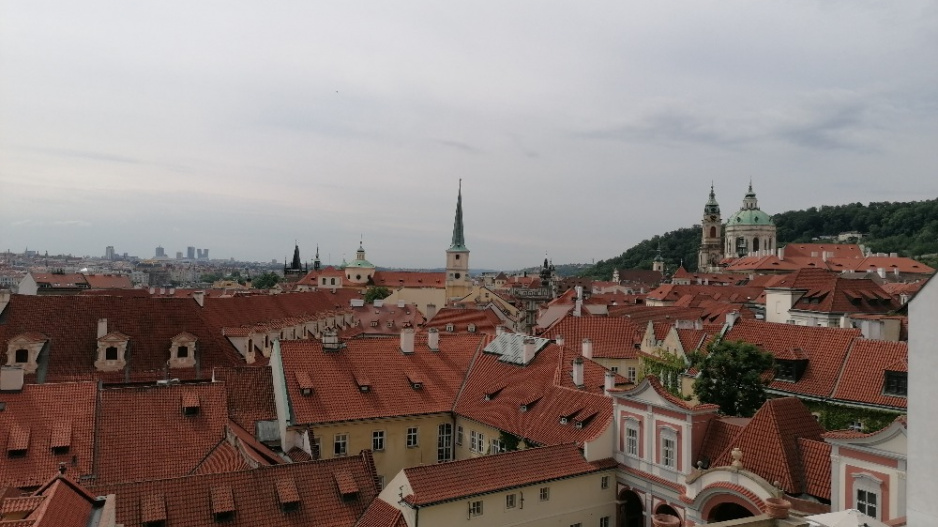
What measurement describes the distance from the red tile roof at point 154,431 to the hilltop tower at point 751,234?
16440 centimetres

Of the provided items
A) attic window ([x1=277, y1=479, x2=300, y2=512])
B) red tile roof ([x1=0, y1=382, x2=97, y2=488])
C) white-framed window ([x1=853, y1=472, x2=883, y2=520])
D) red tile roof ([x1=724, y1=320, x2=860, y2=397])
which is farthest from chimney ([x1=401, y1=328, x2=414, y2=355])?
white-framed window ([x1=853, y1=472, x2=883, y2=520])

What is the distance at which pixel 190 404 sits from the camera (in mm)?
28828

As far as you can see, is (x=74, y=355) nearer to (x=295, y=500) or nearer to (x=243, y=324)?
(x=243, y=324)

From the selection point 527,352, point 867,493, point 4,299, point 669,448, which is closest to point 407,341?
point 527,352

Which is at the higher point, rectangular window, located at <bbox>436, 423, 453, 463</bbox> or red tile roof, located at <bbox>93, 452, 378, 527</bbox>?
red tile roof, located at <bbox>93, 452, 378, 527</bbox>

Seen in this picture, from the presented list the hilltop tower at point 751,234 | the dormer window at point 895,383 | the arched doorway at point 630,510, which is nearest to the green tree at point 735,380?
the dormer window at point 895,383

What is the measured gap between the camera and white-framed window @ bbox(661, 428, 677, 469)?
2558cm

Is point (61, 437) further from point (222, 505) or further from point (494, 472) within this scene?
point (494, 472)

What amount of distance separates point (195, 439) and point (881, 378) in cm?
2930

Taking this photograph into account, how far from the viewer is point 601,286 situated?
497ft

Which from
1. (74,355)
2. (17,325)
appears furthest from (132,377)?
(17,325)

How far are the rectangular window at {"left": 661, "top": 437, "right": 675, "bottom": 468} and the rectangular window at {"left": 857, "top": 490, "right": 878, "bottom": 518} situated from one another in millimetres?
6744

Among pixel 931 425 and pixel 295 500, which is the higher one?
pixel 931 425

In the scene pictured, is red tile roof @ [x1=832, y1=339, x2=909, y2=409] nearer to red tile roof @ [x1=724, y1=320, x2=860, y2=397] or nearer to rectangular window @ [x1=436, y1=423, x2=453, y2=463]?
red tile roof @ [x1=724, y1=320, x2=860, y2=397]
